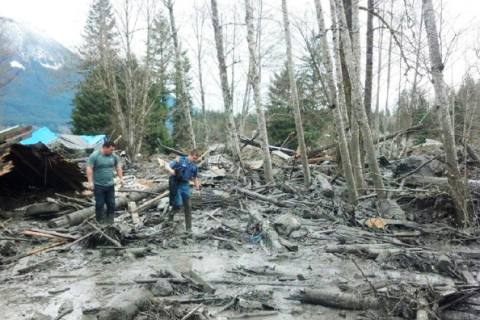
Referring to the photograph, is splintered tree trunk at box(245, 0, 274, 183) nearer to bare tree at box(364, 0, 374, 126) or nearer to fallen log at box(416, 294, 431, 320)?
bare tree at box(364, 0, 374, 126)

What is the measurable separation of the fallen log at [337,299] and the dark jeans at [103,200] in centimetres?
482

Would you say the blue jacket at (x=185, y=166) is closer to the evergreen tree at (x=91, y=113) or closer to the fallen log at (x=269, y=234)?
the fallen log at (x=269, y=234)

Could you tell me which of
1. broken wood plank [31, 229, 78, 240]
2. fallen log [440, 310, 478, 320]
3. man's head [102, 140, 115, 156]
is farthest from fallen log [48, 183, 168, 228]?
fallen log [440, 310, 478, 320]

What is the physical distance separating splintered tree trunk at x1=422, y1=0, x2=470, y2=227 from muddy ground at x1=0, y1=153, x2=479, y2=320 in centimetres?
102

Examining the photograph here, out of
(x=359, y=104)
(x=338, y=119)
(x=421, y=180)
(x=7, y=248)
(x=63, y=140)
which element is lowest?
(x=7, y=248)

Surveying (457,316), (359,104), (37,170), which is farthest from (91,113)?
(457,316)

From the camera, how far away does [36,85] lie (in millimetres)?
72438

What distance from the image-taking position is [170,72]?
32.9m

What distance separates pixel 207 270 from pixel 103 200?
10.4ft

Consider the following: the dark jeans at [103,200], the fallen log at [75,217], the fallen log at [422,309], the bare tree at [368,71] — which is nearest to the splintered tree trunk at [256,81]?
the bare tree at [368,71]

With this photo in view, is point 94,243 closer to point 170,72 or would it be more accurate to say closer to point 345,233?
point 345,233

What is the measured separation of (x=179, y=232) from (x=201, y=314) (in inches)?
178

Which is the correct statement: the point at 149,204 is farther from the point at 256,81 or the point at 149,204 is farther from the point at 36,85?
the point at 36,85

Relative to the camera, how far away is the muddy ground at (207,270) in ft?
15.0
